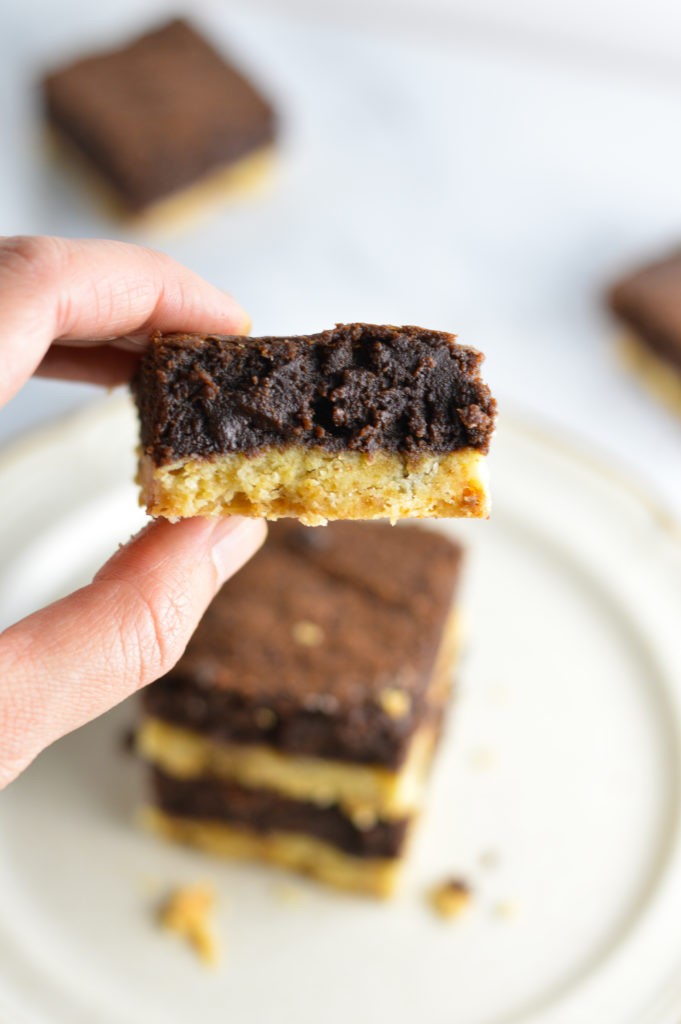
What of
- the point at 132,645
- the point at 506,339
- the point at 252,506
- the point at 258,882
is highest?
the point at 506,339

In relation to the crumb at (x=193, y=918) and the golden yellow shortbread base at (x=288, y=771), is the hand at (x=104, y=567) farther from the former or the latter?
the crumb at (x=193, y=918)

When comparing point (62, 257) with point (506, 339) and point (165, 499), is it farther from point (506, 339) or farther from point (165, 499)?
point (506, 339)

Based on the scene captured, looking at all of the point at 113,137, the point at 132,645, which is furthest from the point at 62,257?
the point at 113,137

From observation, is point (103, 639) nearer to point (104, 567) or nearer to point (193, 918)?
point (104, 567)

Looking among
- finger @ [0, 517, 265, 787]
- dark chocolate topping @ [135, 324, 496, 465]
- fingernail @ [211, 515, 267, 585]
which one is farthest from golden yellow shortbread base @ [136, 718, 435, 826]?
dark chocolate topping @ [135, 324, 496, 465]

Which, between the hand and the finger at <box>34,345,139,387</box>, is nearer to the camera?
the hand

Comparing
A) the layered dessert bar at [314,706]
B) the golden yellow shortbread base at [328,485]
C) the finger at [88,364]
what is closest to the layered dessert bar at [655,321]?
the layered dessert bar at [314,706]

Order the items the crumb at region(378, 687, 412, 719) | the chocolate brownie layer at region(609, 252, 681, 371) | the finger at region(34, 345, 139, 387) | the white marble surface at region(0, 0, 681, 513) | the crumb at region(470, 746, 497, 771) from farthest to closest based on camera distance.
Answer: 1. the white marble surface at region(0, 0, 681, 513)
2. the chocolate brownie layer at region(609, 252, 681, 371)
3. the crumb at region(470, 746, 497, 771)
4. the crumb at region(378, 687, 412, 719)
5. the finger at region(34, 345, 139, 387)

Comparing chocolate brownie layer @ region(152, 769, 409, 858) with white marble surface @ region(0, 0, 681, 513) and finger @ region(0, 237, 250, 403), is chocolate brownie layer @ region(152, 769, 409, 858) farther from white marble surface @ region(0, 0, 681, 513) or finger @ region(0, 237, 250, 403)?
white marble surface @ region(0, 0, 681, 513)
